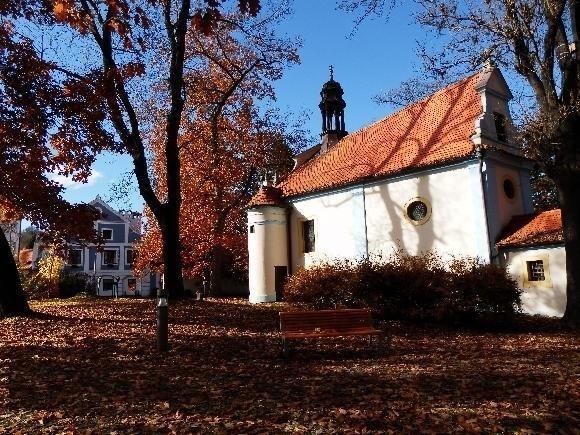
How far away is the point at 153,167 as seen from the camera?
30688 millimetres

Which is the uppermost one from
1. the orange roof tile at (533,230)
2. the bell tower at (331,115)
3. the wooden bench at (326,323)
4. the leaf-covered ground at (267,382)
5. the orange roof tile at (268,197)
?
the bell tower at (331,115)

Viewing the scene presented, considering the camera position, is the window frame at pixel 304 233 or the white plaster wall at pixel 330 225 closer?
the white plaster wall at pixel 330 225

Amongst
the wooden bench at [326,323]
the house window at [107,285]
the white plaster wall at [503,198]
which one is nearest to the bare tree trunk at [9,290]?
the wooden bench at [326,323]

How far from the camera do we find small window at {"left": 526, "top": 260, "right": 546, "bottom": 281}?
16750mm

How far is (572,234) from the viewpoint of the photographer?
13.0 metres

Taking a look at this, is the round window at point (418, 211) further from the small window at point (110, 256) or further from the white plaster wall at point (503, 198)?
the small window at point (110, 256)

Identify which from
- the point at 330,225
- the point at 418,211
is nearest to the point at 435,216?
the point at 418,211

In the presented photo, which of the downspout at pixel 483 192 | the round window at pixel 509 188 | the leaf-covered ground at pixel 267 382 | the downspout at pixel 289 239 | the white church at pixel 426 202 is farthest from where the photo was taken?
the downspout at pixel 289 239

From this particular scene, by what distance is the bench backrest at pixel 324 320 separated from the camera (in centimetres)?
897

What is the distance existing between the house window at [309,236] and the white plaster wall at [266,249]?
103 centimetres

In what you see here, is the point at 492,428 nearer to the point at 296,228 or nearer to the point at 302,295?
the point at 302,295

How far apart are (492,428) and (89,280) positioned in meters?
49.5

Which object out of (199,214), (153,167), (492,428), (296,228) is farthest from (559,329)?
(153,167)

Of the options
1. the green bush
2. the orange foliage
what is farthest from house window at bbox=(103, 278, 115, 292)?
the green bush
